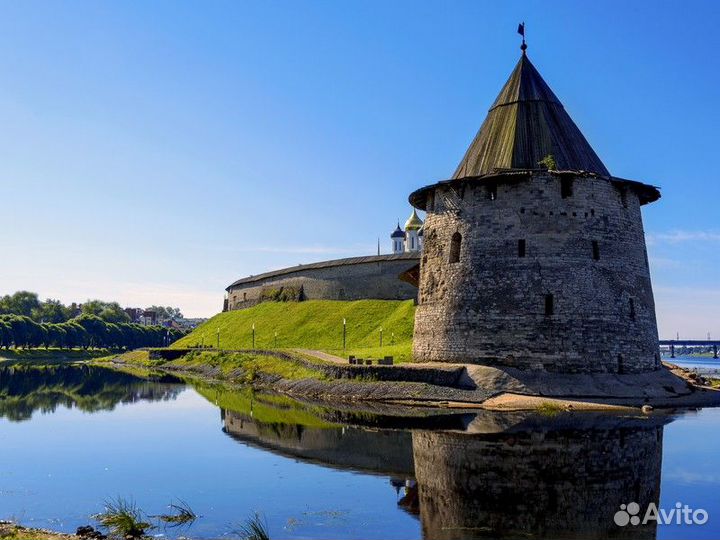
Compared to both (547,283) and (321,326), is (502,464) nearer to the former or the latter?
(547,283)

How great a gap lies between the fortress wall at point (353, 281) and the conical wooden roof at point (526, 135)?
23849mm

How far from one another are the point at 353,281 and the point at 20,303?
81.9 meters

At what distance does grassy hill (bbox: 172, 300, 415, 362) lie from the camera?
47.3 meters

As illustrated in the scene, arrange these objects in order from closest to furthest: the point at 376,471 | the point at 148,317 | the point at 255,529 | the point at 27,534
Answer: the point at 255,529 < the point at 27,534 < the point at 376,471 < the point at 148,317

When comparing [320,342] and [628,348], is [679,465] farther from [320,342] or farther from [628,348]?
[320,342]

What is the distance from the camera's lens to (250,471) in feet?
50.0

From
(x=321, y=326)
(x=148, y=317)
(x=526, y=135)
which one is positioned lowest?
(x=321, y=326)

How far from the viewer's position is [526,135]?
28.8 meters

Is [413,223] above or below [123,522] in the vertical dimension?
above

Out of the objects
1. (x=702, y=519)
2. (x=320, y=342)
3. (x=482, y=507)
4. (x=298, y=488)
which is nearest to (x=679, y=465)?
(x=702, y=519)

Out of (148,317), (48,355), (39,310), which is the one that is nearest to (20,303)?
(39,310)

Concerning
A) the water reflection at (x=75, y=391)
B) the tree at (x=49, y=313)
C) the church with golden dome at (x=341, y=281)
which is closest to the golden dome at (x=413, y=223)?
the church with golden dome at (x=341, y=281)

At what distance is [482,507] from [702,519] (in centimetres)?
344

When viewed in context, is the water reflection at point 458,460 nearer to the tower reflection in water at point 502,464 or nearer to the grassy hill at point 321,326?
the tower reflection in water at point 502,464
